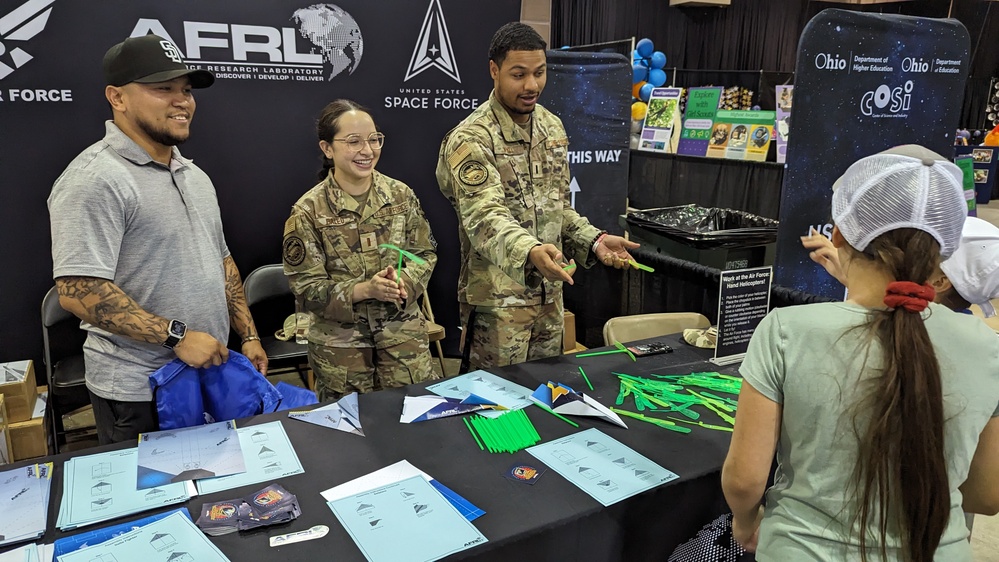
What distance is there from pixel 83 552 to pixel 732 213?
365cm

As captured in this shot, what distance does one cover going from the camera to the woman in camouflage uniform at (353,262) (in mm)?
2244

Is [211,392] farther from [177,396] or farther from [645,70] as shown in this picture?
[645,70]

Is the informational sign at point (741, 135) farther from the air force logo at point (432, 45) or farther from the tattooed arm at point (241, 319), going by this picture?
the tattooed arm at point (241, 319)

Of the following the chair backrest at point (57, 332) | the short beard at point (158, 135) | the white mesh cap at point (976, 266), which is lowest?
the chair backrest at point (57, 332)

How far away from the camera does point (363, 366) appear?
2338 millimetres

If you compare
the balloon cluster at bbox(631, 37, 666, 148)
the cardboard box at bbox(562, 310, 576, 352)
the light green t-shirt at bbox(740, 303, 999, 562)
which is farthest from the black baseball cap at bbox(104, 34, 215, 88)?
the balloon cluster at bbox(631, 37, 666, 148)

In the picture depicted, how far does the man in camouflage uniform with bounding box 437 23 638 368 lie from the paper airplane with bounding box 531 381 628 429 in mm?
412

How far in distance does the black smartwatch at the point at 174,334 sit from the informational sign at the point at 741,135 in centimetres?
536

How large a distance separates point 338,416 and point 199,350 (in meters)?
0.42

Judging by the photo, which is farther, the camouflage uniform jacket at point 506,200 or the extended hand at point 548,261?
the camouflage uniform jacket at point 506,200

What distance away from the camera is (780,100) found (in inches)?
219

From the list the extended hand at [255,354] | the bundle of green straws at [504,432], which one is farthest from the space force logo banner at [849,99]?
the extended hand at [255,354]

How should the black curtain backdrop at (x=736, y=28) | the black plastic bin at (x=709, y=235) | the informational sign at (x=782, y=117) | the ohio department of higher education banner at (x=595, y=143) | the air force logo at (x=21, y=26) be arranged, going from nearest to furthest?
the air force logo at (x=21, y=26) → the black plastic bin at (x=709, y=235) → the ohio department of higher education banner at (x=595, y=143) → the informational sign at (x=782, y=117) → the black curtain backdrop at (x=736, y=28)

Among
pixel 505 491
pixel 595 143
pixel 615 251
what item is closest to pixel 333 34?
pixel 595 143
